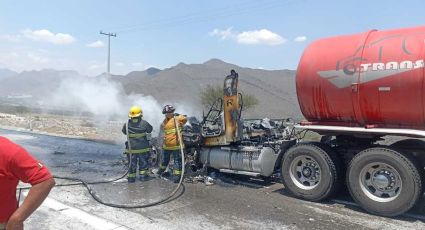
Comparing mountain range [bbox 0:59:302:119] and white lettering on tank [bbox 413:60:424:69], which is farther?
mountain range [bbox 0:59:302:119]

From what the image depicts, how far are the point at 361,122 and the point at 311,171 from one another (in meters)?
1.17

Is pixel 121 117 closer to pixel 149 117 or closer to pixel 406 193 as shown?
pixel 149 117

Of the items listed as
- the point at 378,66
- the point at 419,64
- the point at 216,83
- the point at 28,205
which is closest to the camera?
the point at 28,205

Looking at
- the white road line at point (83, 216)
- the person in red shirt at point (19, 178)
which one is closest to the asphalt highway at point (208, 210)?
the white road line at point (83, 216)

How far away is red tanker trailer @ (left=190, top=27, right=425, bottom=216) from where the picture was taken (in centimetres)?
567

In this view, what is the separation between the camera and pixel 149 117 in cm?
2258

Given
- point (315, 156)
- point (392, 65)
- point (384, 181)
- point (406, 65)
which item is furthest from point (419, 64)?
point (315, 156)

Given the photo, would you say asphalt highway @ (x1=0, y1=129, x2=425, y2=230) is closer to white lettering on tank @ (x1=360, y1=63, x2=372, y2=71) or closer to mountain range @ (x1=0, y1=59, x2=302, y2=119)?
white lettering on tank @ (x1=360, y1=63, x2=372, y2=71)

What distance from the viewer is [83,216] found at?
226 inches

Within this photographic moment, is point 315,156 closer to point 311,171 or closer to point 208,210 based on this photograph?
point 311,171

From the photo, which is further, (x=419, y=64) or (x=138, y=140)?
(x=138, y=140)

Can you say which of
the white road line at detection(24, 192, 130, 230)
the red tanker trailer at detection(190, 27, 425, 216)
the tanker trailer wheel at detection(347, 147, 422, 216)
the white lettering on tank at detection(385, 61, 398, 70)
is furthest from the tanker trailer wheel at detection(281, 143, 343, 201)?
the white road line at detection(24, 192, 130, 230)

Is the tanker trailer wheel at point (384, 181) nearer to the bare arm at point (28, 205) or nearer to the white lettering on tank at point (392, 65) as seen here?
the white lettering on tank at point (392, 65)

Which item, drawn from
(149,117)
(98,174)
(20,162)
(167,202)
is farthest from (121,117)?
(20,162)
